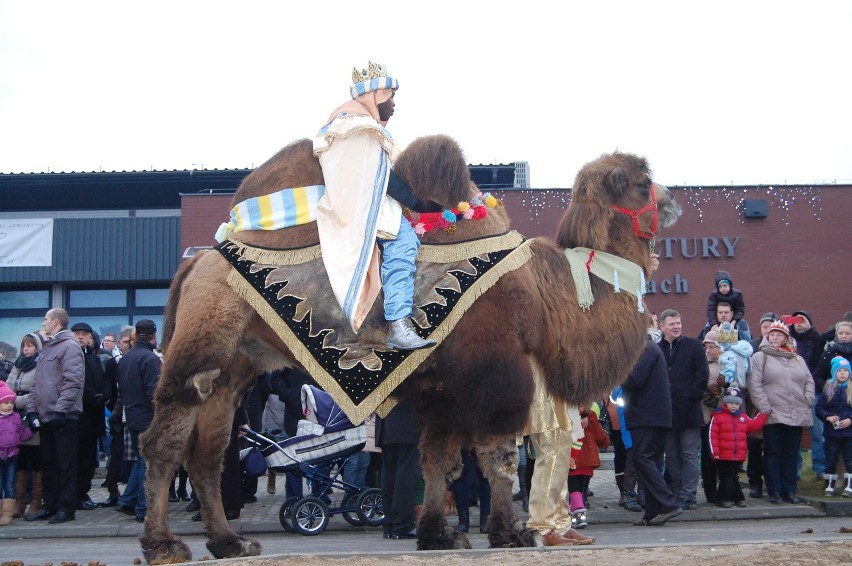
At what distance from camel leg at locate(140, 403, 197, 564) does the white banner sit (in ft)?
71.6

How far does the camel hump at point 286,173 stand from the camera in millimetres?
7684

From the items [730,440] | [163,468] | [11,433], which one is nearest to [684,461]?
[730,440]

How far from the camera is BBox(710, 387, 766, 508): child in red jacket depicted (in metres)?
11.7

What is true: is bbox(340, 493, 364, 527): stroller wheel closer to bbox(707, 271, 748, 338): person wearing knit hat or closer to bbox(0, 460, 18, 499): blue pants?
bbox(0, 460, 18, 499): blue pants

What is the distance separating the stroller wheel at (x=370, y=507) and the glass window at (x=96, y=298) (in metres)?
19.0

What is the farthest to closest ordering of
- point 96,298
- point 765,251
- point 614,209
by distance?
point 96,298 → point 765,251 → point 614,209

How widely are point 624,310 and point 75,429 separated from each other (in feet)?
24.0

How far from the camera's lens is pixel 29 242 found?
2708 cm

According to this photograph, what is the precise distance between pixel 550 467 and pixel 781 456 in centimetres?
592

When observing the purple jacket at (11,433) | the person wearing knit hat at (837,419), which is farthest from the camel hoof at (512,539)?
the purple jacket at (11,433)

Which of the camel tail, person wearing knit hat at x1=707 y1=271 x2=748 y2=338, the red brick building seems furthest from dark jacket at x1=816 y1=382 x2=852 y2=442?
the red brick building

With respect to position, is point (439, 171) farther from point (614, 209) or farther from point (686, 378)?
point (686, 378)

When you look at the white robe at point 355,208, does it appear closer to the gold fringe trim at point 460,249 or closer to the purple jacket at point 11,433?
the gold fringe trim at point 460,249

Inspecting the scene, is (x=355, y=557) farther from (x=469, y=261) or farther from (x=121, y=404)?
(x=121, y=404)
